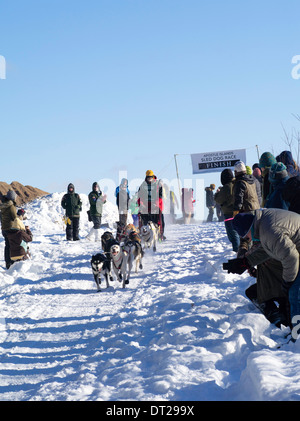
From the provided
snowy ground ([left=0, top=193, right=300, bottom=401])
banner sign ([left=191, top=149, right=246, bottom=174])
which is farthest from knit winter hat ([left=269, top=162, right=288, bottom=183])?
banner sign ([left=191, top=149, right=246, bottom=174])

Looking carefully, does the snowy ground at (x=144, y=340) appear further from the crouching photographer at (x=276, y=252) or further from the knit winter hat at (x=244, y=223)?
the knit winter hat at (x=244, y=223)

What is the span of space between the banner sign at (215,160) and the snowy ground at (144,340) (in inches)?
553

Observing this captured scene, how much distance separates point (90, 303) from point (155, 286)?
1.33 metres

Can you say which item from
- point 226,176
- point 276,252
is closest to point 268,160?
point 226,176

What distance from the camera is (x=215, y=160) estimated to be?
2477cm

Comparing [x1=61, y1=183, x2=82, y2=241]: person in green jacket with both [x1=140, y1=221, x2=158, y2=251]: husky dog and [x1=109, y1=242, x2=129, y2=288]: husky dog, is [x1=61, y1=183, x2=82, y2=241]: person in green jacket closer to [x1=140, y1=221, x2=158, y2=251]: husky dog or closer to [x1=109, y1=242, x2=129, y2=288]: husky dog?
[x1=140, y1=221, x2=158, y2=251]: husky dog

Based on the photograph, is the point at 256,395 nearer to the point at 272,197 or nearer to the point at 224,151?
the point at 272,197

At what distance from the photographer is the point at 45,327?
727 cm

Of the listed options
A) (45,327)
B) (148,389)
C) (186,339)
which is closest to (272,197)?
(186,339)

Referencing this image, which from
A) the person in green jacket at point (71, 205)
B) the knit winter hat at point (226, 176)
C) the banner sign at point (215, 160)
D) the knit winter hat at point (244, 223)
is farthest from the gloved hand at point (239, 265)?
the banner sign at point (215, 160)

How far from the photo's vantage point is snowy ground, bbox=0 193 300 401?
13.9 ft

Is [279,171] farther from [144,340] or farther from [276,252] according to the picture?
[144,340]

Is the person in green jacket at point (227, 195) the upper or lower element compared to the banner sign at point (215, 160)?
lower

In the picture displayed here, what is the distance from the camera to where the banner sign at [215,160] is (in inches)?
971
